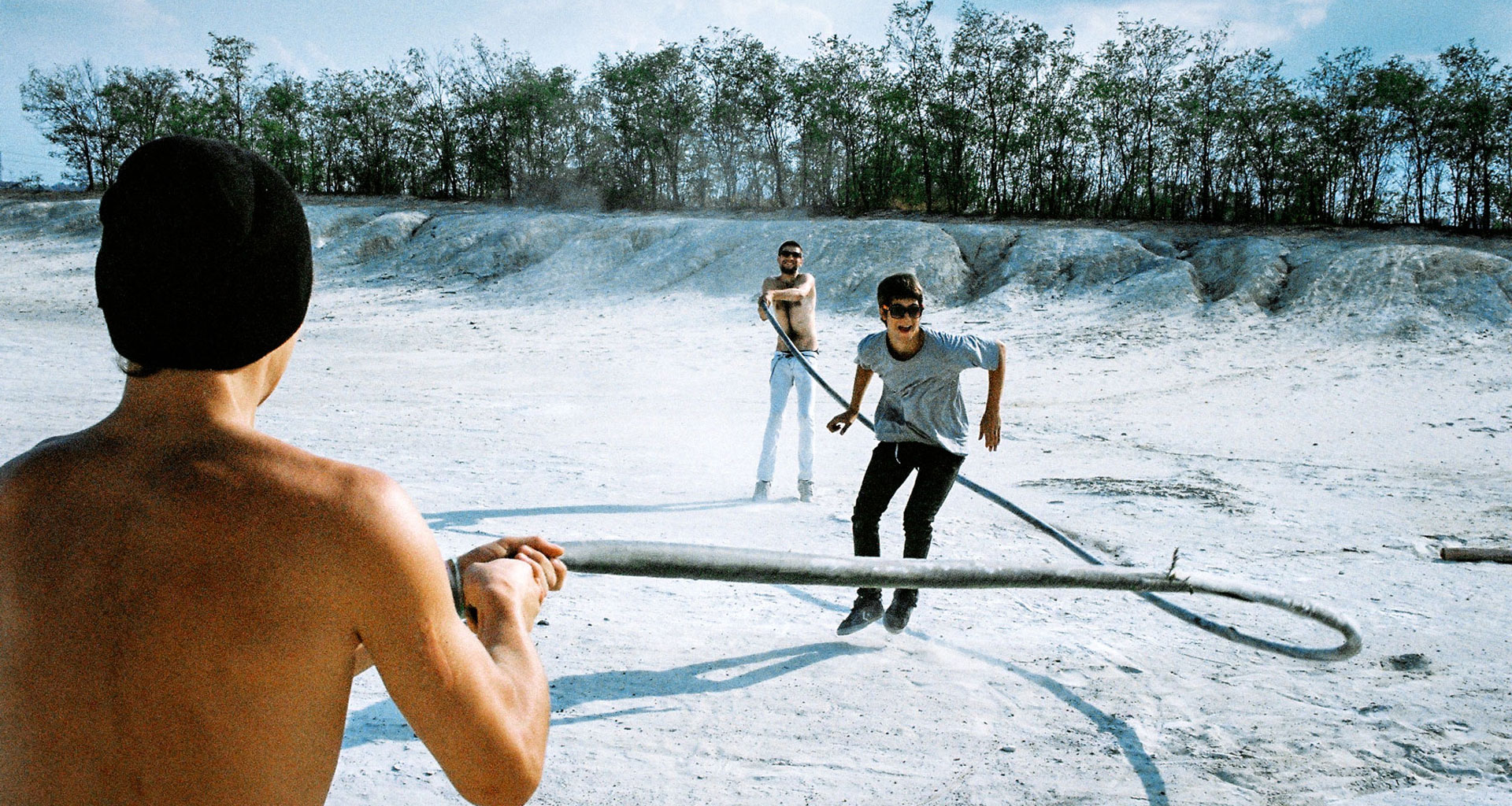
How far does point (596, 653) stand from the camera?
4258 millimetres

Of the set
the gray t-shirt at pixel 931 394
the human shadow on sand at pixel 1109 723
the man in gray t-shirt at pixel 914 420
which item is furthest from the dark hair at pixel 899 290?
the human shadow on sand at pixel 1109 723

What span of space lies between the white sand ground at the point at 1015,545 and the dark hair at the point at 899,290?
1.48m

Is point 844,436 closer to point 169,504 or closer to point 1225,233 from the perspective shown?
point 169,504

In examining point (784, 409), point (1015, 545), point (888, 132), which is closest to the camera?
point (1015, 545)

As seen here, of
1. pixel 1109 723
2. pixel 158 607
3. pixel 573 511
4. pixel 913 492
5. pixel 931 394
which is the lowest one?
pixel 1109 723

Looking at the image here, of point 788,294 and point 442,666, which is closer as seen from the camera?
point 442,666

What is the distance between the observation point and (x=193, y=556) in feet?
3.23

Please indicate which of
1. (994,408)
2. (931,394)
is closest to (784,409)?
(994,408)

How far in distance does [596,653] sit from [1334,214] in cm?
2088

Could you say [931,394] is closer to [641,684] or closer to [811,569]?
[641,684]

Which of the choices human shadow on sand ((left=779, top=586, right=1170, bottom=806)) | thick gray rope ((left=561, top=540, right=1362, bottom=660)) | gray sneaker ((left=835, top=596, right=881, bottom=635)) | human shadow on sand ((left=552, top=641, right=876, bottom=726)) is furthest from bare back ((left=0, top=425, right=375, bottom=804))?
gray sneaker ((left=835, top=596, right=881, bottom=635))

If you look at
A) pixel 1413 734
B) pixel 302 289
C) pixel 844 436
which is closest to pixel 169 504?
pixel 302 289

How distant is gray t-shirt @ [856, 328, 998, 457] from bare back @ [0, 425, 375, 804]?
3.82 meters

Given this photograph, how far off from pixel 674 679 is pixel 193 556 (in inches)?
127
